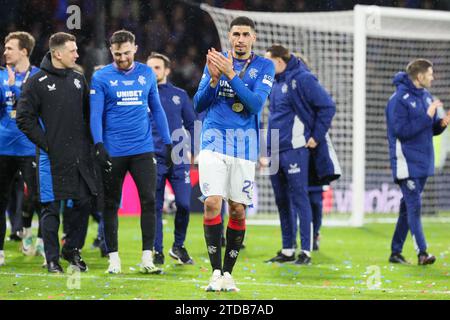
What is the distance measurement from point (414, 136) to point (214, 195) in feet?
10.5

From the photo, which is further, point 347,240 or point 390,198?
point 390,198

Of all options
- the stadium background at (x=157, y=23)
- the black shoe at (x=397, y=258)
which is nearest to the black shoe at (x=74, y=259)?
the black shoe at (x=397, y=258)

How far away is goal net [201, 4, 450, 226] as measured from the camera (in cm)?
1403

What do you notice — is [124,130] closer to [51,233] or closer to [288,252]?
[51,233]

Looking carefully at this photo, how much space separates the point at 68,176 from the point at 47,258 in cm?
76

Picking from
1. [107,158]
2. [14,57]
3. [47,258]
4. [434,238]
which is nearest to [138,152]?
[107,158]

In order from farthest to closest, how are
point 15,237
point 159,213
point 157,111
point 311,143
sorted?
point 15,237 < point 311,143 < point 159,213 < point 157,111

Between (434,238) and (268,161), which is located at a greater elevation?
(268,161)

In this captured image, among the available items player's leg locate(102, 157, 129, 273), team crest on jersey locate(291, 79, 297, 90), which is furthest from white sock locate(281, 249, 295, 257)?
player's leg locate(102, 157, 129, 273)

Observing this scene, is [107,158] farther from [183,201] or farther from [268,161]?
[268,161]

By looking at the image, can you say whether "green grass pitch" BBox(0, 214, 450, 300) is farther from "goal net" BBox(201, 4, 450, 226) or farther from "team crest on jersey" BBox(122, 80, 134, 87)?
"goal net" BBox(201, 4, 450, 226)

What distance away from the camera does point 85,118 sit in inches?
312

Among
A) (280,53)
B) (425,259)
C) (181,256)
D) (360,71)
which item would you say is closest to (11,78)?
(181,256)

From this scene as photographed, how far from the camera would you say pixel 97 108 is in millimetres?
7676
